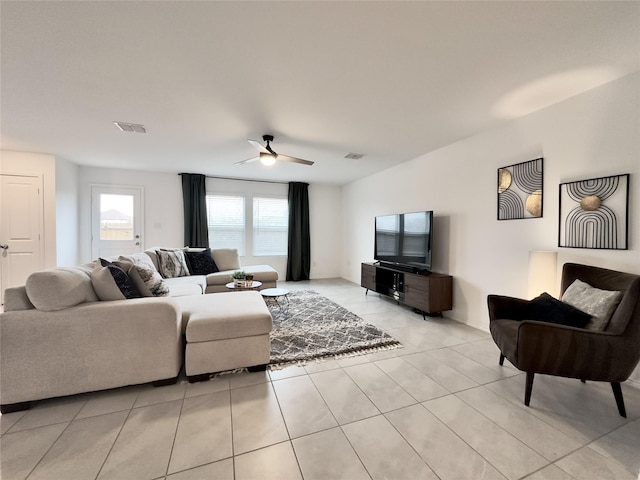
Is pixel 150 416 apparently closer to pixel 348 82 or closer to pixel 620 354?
pixel 348 82

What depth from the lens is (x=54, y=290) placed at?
1753mm

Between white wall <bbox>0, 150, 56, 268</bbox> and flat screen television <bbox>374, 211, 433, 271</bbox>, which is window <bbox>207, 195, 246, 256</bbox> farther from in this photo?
flat screen television <bbox>374, 211, 433, 271</bbox>

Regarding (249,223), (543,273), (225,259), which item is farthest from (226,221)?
(543,273)

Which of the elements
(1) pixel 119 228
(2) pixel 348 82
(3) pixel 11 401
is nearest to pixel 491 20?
(2) pixel 348 82

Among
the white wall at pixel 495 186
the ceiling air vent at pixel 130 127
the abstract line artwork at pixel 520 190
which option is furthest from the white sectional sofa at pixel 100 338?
the abstract line artwork at pixel 520 190

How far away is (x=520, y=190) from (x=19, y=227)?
7324mm

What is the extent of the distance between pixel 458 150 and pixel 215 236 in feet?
16.8

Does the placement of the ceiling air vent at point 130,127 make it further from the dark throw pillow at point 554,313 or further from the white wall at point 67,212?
the dark throw pillow at point 554,313

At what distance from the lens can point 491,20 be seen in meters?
1.52

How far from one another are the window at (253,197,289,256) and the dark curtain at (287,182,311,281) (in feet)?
0.64

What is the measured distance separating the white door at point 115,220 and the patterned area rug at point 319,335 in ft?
11.8

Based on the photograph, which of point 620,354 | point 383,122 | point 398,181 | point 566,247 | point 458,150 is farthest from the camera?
point 398,181

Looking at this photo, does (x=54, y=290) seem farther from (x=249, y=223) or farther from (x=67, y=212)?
(x=249, y=223)

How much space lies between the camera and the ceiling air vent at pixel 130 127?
304 centimetres
